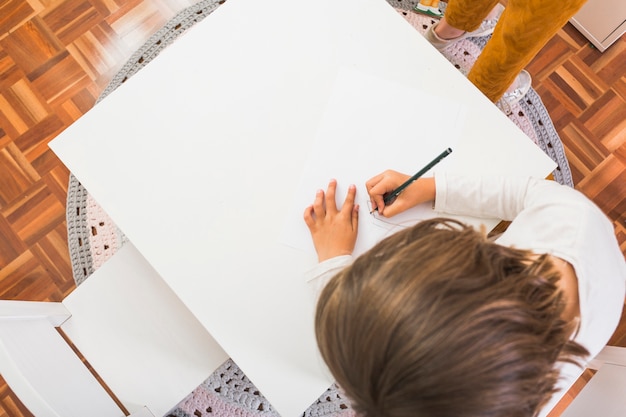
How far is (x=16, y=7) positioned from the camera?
4.69ft

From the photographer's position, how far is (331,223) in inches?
29.0

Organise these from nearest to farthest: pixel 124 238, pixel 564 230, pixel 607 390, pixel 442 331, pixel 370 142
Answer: pixel 442 331, pixel 564 230, pixel 370 142, pixel 607 390, pixel 124 238

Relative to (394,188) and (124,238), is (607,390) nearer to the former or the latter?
(394,188)

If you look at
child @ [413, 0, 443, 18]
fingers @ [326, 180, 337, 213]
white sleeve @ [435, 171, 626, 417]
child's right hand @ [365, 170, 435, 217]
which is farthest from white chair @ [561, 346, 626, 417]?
child @ [413, 0, 443, 18]

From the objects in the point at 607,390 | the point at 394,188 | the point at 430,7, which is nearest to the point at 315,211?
the point at 394,188

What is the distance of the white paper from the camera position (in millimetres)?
767

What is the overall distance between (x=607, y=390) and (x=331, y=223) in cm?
61

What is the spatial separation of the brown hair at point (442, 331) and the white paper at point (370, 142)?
19 centimetres

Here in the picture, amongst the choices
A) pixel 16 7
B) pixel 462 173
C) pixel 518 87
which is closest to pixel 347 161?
pixel 462 173

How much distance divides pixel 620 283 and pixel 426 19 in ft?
3.25

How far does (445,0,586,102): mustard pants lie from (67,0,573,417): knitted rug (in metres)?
0.30

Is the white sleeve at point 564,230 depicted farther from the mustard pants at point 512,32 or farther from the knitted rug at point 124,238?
the knitted rug at point 124,238

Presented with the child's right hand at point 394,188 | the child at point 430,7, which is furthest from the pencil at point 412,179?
the child at point 430,7

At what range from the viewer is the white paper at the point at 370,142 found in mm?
767
